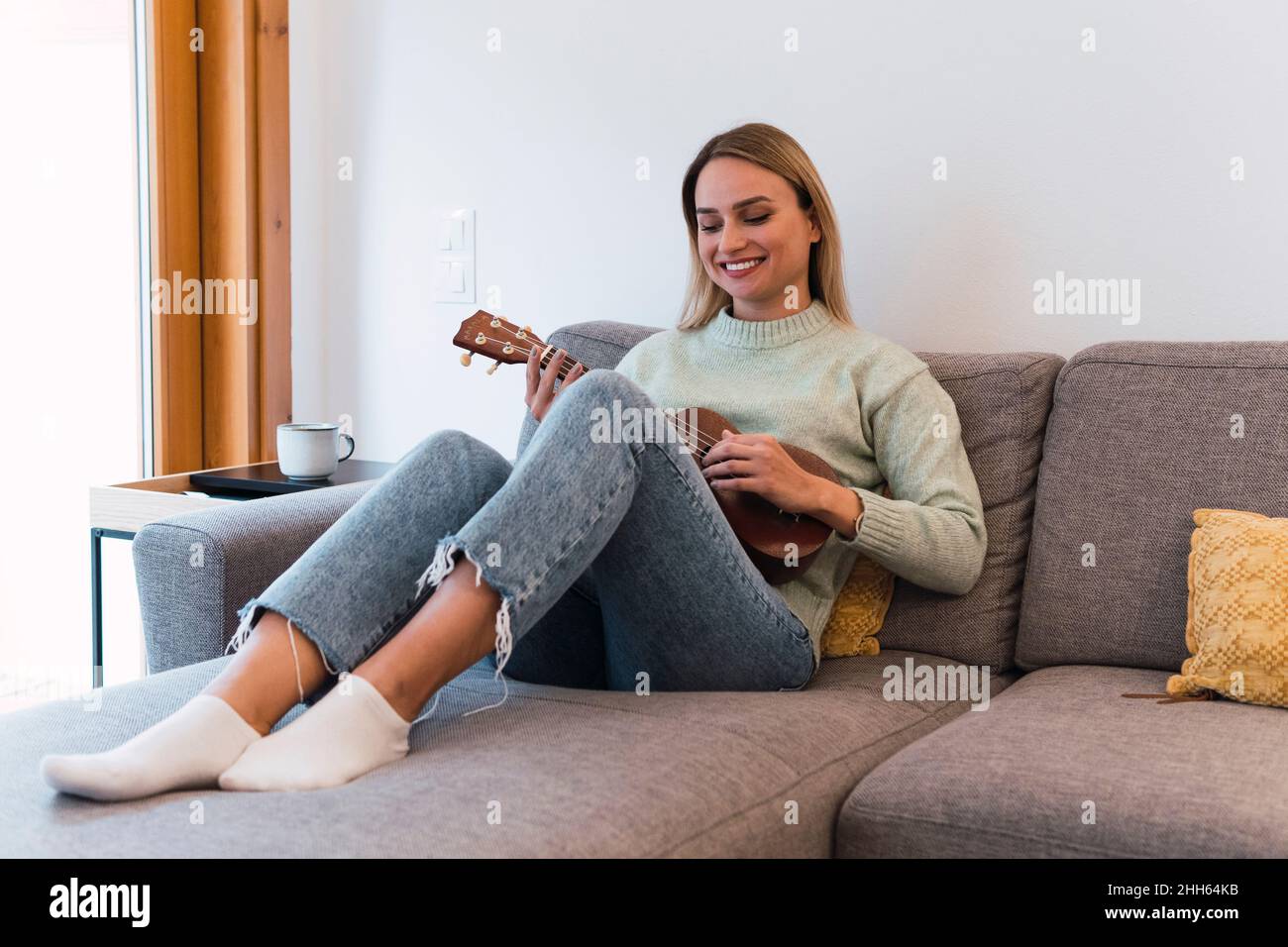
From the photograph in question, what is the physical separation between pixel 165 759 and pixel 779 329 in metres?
1.08

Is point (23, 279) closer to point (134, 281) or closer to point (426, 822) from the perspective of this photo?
point (134, 281)

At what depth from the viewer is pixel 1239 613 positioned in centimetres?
151

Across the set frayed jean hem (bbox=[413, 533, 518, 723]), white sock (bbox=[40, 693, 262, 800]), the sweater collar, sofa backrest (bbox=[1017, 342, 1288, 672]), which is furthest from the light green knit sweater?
white sock (bbox=[40, 693, 262, 800])

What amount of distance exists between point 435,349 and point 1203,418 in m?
1.49

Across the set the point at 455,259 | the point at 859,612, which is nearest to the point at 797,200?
the point at 859,612

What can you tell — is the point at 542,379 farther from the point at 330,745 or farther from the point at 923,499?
the point at 330,745

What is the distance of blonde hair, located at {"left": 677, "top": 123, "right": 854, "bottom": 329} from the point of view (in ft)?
6.36

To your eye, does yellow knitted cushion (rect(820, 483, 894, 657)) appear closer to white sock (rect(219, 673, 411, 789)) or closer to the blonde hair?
the blonde hair

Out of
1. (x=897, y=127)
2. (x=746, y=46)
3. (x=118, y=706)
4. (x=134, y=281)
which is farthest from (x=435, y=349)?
(x=118, y=706)

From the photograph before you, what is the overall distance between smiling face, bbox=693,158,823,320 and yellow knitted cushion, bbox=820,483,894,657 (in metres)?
0.41

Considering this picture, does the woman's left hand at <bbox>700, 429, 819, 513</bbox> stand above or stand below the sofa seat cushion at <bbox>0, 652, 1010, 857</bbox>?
above

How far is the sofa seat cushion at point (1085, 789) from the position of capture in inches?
47.0

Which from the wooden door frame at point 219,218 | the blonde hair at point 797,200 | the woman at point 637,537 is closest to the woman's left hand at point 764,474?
the woman at point 637,537

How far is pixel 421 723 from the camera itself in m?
1.42
